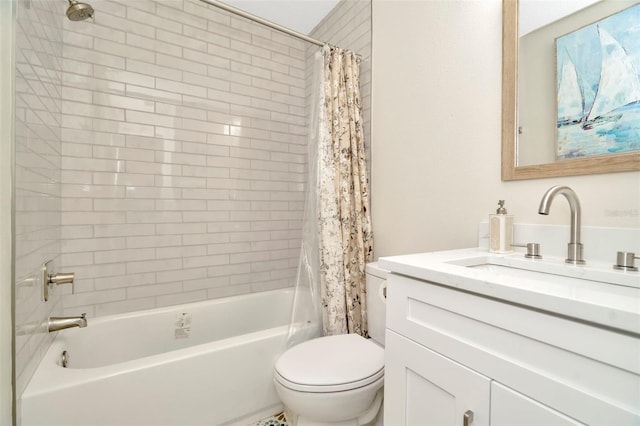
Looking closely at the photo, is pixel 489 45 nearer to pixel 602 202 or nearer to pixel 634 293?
pixel 602 202

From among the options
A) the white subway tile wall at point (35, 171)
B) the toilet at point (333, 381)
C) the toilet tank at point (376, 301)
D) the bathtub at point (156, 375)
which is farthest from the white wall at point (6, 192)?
the toilet tank at point (376, 301)

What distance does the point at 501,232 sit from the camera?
106 centimetres

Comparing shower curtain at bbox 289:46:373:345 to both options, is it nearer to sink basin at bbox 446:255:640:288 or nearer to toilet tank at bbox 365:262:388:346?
toilet tank at bbox 365:262:388:346

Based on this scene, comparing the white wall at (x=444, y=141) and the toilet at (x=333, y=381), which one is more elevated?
the white wall at (x=444, y=141)

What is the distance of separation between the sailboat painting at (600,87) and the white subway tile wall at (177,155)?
1.85 m

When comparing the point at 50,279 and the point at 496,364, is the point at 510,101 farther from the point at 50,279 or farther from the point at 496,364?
the point at 50,279

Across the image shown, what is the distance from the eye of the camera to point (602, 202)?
910 mm

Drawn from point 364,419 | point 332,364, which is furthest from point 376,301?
point 364,419

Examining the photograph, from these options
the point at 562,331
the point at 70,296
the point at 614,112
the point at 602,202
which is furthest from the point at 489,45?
the point at 70,296

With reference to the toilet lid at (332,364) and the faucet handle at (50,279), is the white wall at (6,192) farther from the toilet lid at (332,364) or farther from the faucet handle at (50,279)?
the toilet lid at (332,364)

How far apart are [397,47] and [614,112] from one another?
3.69 feet

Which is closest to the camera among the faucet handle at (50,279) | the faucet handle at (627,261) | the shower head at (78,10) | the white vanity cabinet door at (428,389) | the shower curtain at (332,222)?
the white vanity cabinet door at (428,389)

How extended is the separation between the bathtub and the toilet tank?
0.48 meters

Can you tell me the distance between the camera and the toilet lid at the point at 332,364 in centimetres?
114
